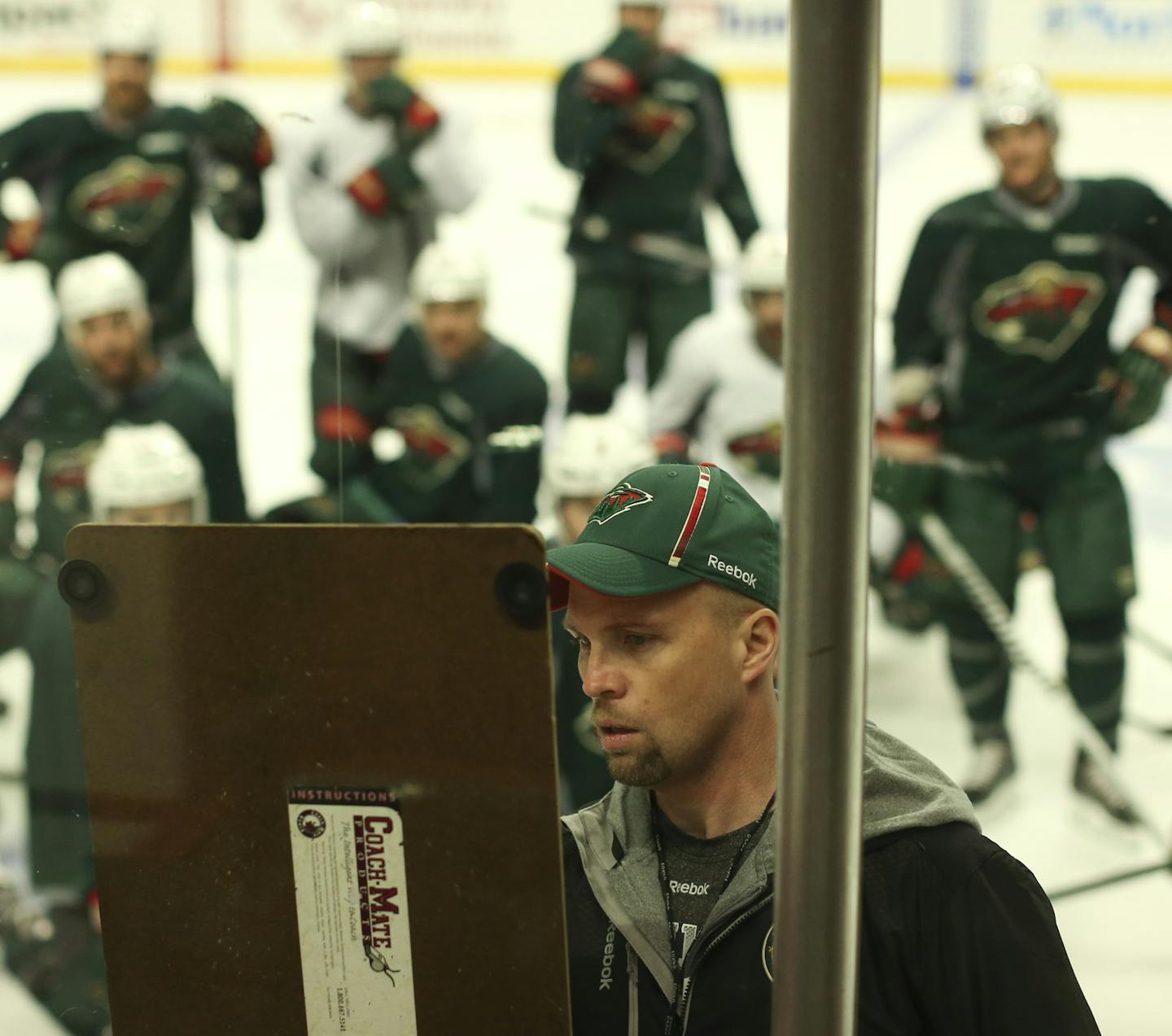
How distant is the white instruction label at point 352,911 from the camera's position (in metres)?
0.68

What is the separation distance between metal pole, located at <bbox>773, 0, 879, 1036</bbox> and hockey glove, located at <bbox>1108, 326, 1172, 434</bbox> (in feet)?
9.97

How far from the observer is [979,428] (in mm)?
3523

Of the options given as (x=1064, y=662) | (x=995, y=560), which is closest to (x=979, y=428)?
(x=995, y=560)

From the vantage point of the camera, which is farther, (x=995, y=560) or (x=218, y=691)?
(x=995, y=560)

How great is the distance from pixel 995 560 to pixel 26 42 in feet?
19.3

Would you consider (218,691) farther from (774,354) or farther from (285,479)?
(774,354)

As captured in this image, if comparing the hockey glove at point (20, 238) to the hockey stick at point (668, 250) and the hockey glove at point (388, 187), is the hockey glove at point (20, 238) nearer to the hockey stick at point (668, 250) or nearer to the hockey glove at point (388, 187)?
the hockey glove at point (388, 187)

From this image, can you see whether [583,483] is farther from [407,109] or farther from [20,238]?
[20,238]

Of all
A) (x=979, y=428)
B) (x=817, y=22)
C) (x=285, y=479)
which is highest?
(x=817, y=22)

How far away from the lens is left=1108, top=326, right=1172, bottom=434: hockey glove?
136 inches

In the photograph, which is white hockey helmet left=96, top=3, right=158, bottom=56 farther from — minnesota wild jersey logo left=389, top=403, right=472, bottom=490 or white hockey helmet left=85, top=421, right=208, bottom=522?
white hockey helmet left=85, top=421, right=208, bottom=522

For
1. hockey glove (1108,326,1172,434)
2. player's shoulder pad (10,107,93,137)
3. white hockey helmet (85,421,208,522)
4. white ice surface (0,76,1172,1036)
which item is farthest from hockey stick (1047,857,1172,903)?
player's shoulder pad (10,107,93,137)

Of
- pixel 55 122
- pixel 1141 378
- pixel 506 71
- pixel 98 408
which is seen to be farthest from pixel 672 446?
pixel 506 71

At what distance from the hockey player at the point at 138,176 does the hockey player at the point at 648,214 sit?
85cm
